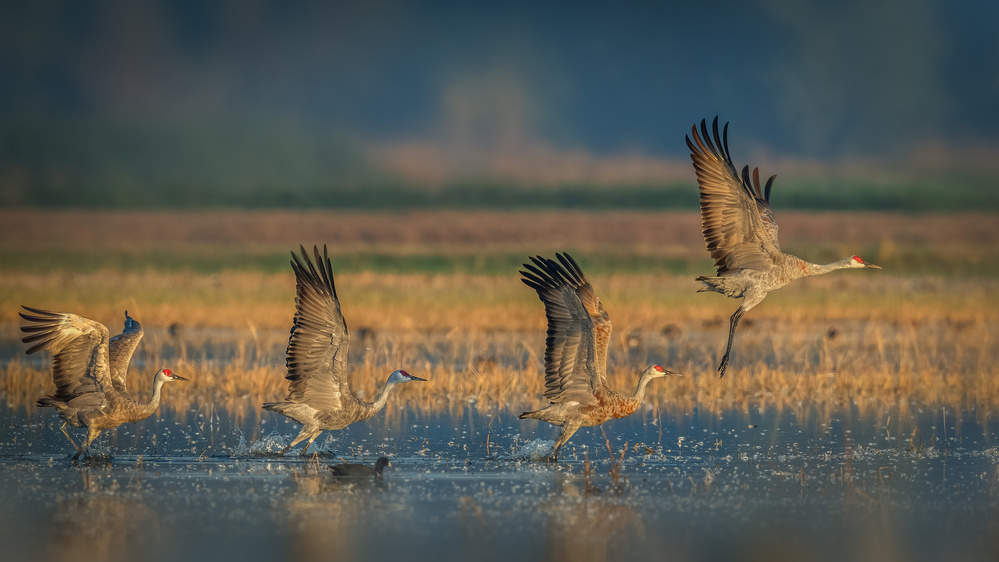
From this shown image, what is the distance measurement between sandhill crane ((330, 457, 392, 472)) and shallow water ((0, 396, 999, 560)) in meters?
0.08

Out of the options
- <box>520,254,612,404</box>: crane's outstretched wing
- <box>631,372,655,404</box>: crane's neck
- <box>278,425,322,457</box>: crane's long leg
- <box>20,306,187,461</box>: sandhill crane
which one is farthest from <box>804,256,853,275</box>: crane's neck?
<box>20,306,187,461</box>: sandhill crane

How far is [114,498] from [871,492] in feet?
18.4

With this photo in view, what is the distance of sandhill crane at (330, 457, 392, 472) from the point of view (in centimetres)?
1041

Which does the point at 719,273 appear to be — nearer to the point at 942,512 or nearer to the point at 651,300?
the point at 942,512

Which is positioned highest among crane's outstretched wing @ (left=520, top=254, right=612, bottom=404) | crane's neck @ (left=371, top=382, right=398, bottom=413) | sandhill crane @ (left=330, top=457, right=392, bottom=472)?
crane's outstretched wing @ (left=520, top=254, right=612, bottom=404)

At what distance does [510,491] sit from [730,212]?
4122 millimetres

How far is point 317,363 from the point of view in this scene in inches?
437

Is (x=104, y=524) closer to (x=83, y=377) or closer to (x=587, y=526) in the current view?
(x=83, y=377)

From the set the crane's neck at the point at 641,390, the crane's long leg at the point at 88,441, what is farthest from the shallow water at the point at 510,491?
the crane's neck at the point at 641,390

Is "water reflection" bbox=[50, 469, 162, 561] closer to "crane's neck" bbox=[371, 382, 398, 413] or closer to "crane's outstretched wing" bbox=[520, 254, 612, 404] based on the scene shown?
"crane's neck" bbox=[371, 382, 398, 413]

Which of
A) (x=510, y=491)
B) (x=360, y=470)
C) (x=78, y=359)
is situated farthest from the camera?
(x=78, y=359)

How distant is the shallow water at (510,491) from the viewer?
27.1 feet

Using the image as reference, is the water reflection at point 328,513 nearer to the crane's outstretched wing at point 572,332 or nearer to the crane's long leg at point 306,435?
the crane's long leg at point 306,435

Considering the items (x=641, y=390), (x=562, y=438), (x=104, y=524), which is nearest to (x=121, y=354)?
(x=104, y=524)
